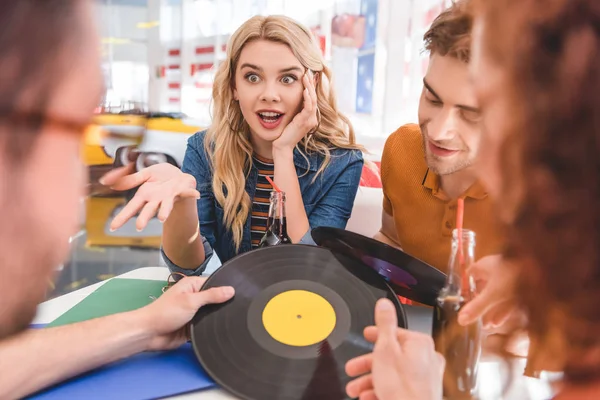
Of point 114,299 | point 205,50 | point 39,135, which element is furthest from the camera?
point 205,50

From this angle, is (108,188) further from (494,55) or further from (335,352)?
(335,352)

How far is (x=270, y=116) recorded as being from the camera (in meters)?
1.46

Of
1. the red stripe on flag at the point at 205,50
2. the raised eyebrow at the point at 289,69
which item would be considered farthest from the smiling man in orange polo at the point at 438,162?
the red stripe on flag at the point at 205,50

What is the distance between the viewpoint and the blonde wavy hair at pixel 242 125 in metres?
1.41

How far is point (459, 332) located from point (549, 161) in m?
0.39

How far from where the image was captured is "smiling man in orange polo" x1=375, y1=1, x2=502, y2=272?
1011 mm

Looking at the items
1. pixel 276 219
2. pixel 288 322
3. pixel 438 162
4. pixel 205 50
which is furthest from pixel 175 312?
pixel 205 50

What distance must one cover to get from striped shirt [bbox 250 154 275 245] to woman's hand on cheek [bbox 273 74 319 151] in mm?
118

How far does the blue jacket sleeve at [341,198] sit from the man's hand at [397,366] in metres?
0.83

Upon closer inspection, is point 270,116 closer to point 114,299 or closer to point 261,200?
point 261,200

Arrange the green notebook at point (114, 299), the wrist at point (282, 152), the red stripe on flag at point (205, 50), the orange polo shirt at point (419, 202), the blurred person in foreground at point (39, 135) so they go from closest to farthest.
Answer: the blurred person in foreground at point (39, 135)
the green notebook at point (114, 299)
the orange polo shirt at point (419, 202)
the wrist at point (282, 152)
the red stripe on flag at point (205, 50)

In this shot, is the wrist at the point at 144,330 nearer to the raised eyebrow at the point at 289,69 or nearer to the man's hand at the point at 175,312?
the man's hand at the point at 175,312

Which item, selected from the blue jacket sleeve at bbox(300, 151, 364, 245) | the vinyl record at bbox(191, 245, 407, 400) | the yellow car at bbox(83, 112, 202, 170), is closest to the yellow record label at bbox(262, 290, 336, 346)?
the vinyl record at bbox(191, 245, 407, 400)

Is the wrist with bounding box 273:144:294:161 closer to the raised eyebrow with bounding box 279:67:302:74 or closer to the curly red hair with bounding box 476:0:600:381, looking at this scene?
the raised eyebrow with bounding box 279:67:302:74
